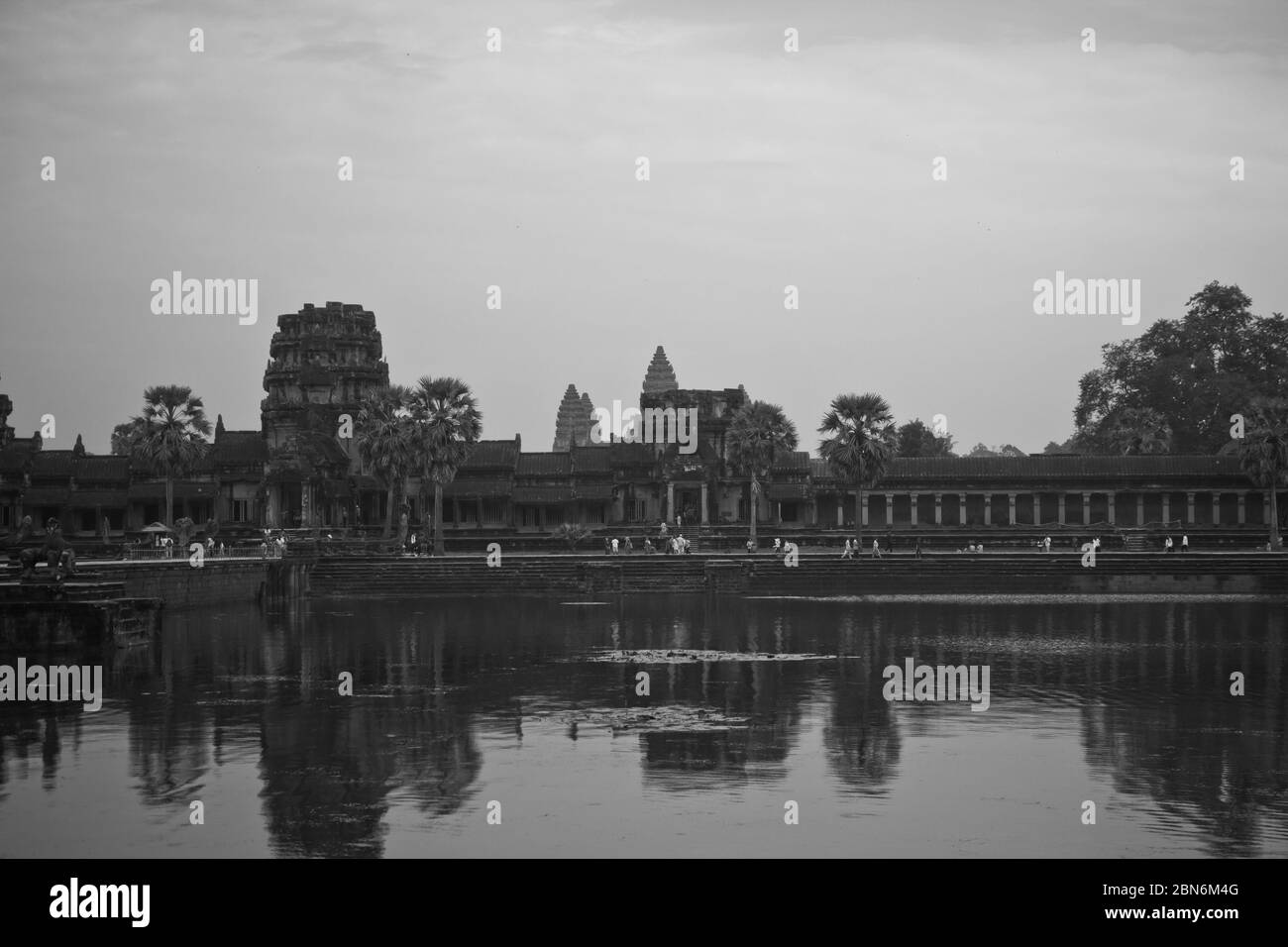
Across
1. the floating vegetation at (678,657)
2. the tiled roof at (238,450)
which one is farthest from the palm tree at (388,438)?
the floating vegetation at (678,657)

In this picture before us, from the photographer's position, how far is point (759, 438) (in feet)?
245

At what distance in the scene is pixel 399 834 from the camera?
16953 millimetres

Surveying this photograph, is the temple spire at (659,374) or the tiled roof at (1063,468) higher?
the temple spire at (659,374)

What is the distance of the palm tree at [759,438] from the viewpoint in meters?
74.6

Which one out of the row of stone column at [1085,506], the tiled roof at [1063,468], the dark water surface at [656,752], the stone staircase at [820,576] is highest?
the tiled roof at [1063,468]

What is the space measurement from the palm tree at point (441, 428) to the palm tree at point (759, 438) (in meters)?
13.2

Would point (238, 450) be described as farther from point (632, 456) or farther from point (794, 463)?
point (794, 463)

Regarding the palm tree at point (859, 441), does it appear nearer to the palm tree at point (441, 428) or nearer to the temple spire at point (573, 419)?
the palm tree at point (441, 428)

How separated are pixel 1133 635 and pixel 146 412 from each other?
156 ft

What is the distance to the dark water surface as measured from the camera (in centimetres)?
1694

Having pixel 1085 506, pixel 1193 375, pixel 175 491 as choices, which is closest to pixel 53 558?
pixel 175 491

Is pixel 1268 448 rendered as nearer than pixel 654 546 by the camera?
Yes

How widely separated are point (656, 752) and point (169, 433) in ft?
165
